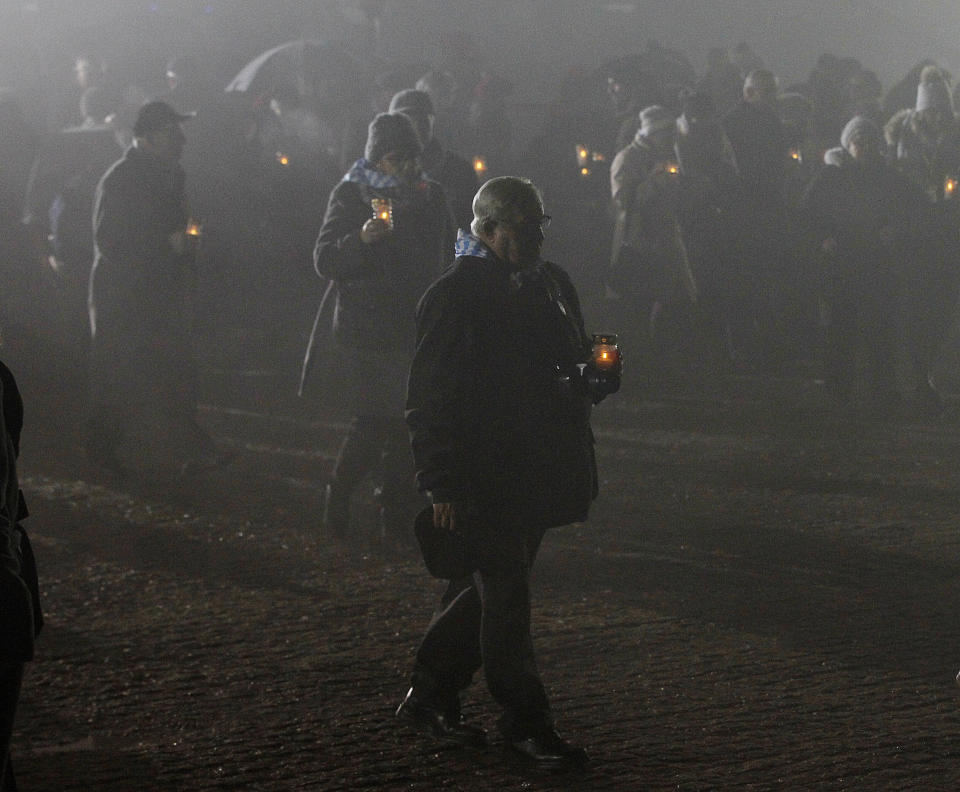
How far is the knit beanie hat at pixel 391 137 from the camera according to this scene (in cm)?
806

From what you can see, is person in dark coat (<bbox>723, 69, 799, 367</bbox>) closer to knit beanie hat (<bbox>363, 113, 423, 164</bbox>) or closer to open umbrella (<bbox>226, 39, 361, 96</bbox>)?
knit beanie hat (<bbox>363, 113, 423, 164</bbox>)

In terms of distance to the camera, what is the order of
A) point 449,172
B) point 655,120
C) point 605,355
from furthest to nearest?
point 655,120, point 449,172, point 605,355

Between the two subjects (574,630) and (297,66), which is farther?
(297,66)

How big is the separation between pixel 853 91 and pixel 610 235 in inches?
126

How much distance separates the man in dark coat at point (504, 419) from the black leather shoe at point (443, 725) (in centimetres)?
11

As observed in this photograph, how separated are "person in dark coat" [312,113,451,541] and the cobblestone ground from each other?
583 mm

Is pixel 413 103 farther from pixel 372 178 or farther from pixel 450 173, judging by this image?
pixel 372 178

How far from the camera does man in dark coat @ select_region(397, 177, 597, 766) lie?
17.6 feet

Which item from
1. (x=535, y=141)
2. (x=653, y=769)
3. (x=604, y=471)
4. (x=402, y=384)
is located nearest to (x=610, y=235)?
(x=535, y=141)

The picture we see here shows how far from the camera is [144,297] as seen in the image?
10047mm

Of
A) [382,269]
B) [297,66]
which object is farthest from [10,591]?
[297,66]

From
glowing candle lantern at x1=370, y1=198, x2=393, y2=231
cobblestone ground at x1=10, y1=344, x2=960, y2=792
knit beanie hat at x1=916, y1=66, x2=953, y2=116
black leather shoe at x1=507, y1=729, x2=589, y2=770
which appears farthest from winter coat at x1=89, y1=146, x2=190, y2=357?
knit beanie hat at x1=916, y1=66, x2=953, y2=116

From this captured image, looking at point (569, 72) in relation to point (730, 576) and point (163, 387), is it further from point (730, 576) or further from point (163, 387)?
point (730, 576)

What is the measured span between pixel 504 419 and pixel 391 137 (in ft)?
9.60
